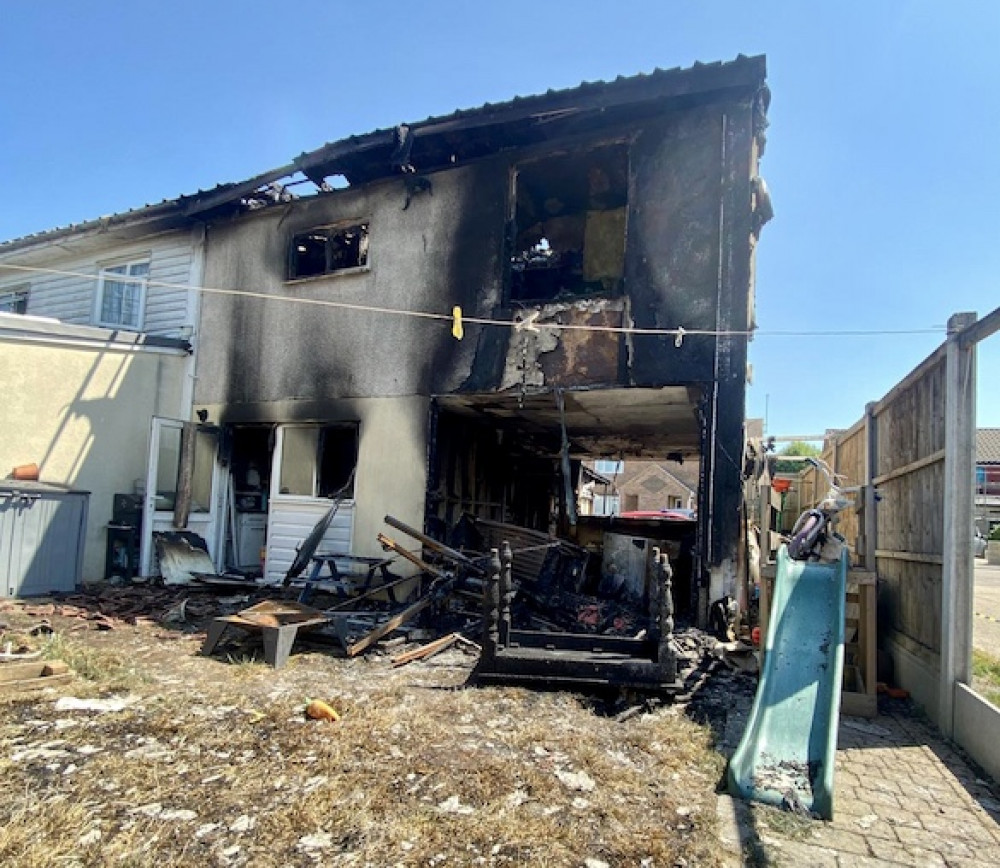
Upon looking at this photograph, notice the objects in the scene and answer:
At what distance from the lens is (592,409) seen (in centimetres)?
867

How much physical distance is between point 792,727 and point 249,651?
4692mm

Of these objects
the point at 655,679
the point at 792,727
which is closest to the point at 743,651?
the point at 655,679

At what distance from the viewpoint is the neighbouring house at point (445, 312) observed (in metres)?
6.91

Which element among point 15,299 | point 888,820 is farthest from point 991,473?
point 15,299

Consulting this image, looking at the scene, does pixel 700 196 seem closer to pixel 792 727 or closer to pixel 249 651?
pixel 792 727

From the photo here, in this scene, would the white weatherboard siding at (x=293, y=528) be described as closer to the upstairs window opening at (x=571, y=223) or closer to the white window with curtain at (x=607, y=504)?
the upstairs window opening at (x=571, y=223)

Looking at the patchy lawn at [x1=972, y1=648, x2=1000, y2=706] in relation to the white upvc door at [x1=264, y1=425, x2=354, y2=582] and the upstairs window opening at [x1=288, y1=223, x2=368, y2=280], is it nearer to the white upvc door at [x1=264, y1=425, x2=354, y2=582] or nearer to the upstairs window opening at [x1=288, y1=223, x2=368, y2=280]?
the white upvc door at [x1=264, y1=425, x2=354, y2=582]

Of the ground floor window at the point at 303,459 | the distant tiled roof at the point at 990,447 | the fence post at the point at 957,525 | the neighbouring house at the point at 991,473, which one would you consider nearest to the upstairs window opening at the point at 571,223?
the ground floor window at the point at 303,459

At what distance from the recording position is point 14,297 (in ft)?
43.3

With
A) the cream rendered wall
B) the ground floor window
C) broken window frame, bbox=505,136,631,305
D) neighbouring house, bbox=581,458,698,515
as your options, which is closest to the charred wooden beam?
the ground floor window

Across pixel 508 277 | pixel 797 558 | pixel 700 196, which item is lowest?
pixel 797 558

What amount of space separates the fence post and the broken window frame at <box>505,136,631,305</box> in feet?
12.0

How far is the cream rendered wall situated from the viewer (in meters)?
8.81

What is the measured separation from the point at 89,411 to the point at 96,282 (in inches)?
134
